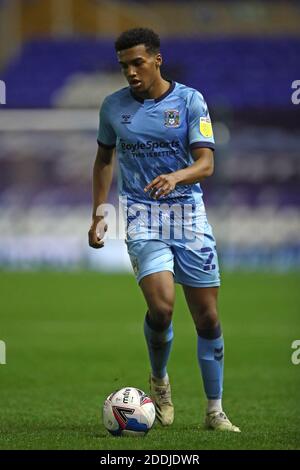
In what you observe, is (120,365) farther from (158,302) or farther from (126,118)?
(126,118)

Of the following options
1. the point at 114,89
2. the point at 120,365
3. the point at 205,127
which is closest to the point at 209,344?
the point at 205,127

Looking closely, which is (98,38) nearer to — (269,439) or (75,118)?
(75,118)

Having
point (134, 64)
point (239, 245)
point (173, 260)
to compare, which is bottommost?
point (239, 245)

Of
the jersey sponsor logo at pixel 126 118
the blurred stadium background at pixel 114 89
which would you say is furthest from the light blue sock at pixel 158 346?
the blurred stadium background at pixel 114 89

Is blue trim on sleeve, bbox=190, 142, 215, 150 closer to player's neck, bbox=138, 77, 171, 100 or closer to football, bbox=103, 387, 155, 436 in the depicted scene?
player's neck, bbox=138, 77, 171, 100

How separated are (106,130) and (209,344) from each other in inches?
57.1

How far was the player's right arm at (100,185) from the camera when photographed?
22.5 ft

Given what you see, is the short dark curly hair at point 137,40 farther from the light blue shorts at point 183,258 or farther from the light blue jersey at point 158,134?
the light blue shorts at point 183,258

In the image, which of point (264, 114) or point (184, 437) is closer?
point (184, 437)

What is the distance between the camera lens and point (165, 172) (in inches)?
260

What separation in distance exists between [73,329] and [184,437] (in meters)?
7.35
